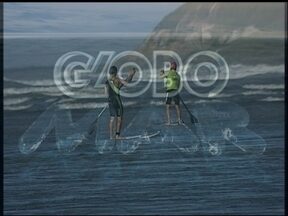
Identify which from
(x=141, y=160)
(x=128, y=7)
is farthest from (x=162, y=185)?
(x=128, y=7)

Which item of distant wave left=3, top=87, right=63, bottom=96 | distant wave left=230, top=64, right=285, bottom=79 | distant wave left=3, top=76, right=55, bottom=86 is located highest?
distant wave left=230, top=64, right=285, bottom=79

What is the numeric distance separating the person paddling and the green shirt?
26cm

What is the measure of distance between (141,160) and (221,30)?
3.84 ft

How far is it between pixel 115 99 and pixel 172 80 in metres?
0.46

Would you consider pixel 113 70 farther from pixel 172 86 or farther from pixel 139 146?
pixel 139 146

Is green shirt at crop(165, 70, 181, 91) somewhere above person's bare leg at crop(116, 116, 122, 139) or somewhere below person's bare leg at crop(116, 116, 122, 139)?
above

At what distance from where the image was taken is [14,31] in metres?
4.75

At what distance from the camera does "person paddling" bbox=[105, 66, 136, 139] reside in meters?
4.80

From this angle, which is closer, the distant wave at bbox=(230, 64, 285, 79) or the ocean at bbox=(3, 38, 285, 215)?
the ocean at bbox=(3, 38, 285, 215)

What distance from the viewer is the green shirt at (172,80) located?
4.84 meters

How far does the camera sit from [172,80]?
484 centimetres

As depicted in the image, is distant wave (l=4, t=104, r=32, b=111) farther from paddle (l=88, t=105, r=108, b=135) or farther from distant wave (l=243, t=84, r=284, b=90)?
distant wave (l=243, t=84, r=284, b=90)

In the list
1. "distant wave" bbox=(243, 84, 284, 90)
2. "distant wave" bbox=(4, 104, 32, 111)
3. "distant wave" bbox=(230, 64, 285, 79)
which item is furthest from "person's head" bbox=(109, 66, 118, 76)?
"distant wave" bbox=(243, 84, 284, 90)

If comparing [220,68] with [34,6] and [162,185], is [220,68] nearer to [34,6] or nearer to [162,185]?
[162,185]
